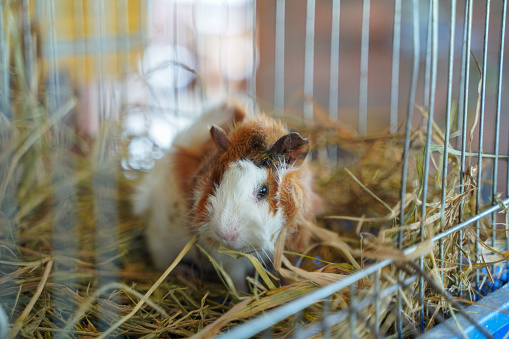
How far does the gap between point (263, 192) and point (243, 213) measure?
0.24 ft

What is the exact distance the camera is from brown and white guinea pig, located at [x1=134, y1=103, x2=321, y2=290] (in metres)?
0.76

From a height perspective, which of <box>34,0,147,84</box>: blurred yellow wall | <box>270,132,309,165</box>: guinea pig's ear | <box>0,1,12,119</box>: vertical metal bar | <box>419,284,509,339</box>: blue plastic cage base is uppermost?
<box>34,0,147,84</box>: blurred yellow wall

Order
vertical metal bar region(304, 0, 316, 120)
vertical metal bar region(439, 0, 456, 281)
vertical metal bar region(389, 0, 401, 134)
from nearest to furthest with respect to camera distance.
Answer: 1. vertical metal bar region(439, 0, 456, 281)
2. vertical metal bar region(389, 0, 401, 134)
3. vertical metal bar region(304, 0, 316, 120)

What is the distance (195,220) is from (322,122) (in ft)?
2.52

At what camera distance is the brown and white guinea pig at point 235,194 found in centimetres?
76

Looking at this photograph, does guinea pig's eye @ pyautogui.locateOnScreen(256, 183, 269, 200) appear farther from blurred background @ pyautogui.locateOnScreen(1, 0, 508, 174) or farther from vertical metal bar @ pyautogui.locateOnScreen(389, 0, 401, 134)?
vertical metal bar @ pyautogui.locateOnScreen(389, 0, 401, 134)

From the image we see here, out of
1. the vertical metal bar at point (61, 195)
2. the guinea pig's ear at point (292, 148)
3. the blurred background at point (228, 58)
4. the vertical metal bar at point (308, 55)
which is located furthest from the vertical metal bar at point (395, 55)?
the vertical metal bar at point (61, 195)

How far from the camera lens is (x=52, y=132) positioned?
49.7 inches

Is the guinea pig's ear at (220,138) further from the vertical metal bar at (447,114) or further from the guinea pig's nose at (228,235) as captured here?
the vertical metal bar at (447,114)

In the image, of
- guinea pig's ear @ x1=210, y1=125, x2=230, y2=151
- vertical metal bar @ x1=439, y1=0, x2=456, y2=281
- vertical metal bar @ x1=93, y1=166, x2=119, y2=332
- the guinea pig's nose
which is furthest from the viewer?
vertical metal bar @ x1=93, y1=166, x2=119, y2=332

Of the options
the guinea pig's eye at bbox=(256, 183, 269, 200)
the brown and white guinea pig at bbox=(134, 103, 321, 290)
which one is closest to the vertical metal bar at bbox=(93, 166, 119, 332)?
the brown and white guinea pig at bbox=(134, 103, 321, 290)

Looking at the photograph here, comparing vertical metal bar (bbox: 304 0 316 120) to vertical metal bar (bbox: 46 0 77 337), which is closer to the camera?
vertical metal bar (bbox: 46 0 77 337)

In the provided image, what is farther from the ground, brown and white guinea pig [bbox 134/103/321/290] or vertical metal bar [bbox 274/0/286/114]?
vertical metal bar [bbox 274/0/286/114]

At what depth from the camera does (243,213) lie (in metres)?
0.75
